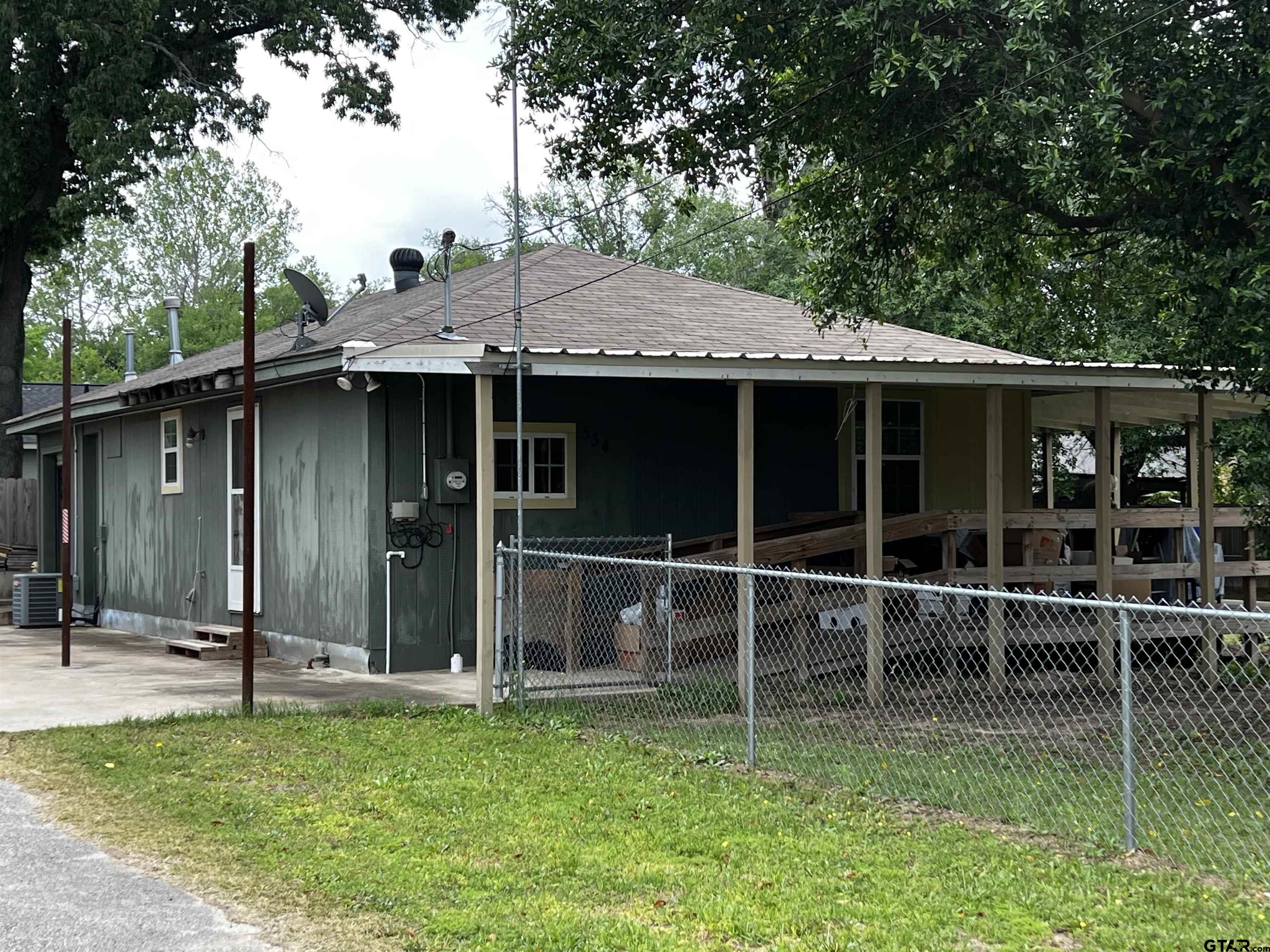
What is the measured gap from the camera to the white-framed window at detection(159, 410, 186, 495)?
55.2ft

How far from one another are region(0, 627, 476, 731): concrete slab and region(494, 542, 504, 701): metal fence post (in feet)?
1.32

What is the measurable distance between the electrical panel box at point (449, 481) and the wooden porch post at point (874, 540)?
389cm

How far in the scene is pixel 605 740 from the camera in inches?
355

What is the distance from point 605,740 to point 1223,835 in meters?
4.02

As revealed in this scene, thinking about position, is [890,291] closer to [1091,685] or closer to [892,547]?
[892,547]

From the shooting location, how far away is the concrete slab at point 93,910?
4.94 m

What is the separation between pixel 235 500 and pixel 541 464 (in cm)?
407

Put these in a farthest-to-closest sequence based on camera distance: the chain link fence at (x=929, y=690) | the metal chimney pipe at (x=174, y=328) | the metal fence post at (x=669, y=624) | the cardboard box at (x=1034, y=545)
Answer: the metal chimney pipe at (x=174, y=328) → the cardboard box at (x=1034, y=545) → the metal fence post at (x=669, y=624) → the chain link fence at (x=929, y=690)

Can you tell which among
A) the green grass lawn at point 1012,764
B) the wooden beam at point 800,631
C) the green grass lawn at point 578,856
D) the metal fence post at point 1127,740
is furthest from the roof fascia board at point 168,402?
the metal fence post at point 1127,740

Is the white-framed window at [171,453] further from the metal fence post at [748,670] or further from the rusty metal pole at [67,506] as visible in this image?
the metal fence post at [748,670]

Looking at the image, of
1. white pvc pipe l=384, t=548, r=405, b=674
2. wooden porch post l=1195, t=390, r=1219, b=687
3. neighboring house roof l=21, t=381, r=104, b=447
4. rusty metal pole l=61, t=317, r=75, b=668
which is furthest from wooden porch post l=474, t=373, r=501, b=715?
neighboring house roof l=21, t=381, r=104, b=447

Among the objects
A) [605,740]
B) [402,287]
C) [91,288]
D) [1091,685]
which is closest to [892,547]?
[1091,685]

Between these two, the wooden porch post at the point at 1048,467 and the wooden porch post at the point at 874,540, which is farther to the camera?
the wooden porch post at the point at 1048,467

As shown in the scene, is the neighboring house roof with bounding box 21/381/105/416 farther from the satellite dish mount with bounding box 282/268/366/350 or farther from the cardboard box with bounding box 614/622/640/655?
the cardboard box with bounding box 614/622/640/655
